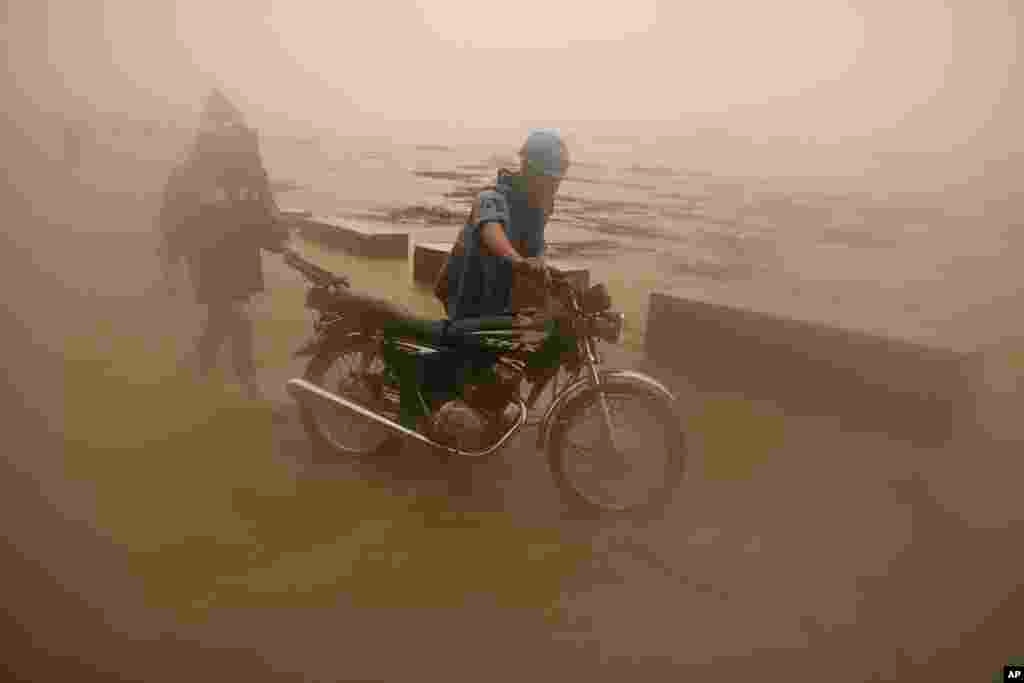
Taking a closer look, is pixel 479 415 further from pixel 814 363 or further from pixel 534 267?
pixel 814 363

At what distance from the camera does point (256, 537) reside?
383 cm

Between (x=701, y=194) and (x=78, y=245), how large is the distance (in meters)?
22.7

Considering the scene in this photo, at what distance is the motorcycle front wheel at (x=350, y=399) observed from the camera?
181 inches

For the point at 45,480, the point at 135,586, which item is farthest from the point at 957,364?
the point at 45,480

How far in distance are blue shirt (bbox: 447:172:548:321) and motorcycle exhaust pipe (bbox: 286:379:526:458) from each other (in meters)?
0.58

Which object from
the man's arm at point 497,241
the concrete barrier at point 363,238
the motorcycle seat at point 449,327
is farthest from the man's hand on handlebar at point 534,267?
the concrete barrier at point 363,238

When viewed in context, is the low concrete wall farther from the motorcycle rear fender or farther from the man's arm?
the motorcycle rear fender

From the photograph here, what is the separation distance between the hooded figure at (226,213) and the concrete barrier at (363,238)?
18.4 ft

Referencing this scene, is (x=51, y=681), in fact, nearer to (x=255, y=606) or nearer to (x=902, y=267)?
(x=255, y=606)

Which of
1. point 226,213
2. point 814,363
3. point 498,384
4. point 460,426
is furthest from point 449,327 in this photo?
point 814,363

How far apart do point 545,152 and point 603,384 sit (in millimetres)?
1260

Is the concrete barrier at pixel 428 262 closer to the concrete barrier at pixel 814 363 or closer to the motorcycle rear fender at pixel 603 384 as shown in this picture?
the concrete barrier at pixel 814 363

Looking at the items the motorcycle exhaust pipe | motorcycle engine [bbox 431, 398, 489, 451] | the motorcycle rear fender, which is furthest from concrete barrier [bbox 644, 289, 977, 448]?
motorcycle engine [bbox 431, 398, 489, 451]

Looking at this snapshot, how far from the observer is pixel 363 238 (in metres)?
11.6
